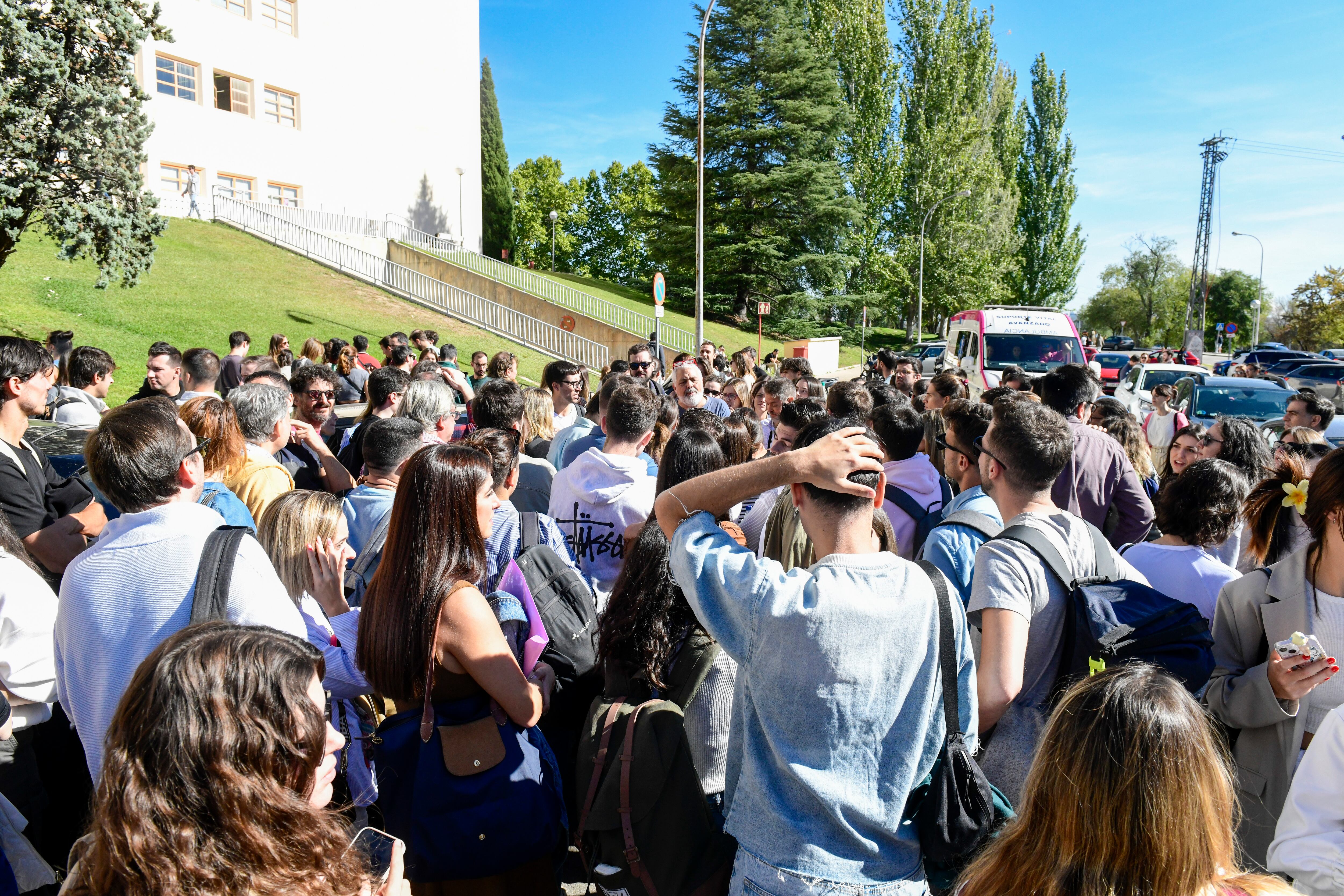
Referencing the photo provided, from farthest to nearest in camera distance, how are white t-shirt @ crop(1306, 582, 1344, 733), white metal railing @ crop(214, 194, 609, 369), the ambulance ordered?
white metal railing @ crop(214, 194, 609, 369), the ambulance, white t-shirt @ crop(1306, 582, 1344, 733)

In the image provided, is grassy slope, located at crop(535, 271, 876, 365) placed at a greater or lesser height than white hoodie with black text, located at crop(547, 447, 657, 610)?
greater

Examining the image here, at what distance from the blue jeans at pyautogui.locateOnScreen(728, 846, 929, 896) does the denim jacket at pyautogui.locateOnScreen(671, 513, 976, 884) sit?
0.06ft

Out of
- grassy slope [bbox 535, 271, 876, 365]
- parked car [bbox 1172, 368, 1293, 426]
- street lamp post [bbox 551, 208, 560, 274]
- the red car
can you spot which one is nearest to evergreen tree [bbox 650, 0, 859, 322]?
grassy slope [bbox 535, 271, 876, 365]

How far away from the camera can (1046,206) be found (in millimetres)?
51281

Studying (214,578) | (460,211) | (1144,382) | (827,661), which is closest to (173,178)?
(460,211)

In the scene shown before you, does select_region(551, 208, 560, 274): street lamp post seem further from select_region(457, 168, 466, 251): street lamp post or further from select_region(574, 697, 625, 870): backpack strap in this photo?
select_region(574, 697, 625, 870): backpack strap

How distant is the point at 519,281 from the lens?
31672mm

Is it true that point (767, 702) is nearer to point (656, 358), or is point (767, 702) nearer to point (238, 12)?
point (656, 358)

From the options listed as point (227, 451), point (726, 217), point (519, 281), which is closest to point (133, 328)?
point (519, 281)

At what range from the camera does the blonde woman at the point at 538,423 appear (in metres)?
6.38

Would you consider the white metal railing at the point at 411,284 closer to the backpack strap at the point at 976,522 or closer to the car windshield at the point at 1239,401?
the car windshield at the point at 1239,401

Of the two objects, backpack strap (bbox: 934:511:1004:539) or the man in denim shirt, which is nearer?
the man in denim shirt

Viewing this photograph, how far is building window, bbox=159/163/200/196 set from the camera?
99.4ft

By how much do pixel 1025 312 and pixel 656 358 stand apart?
11771 millimetres
